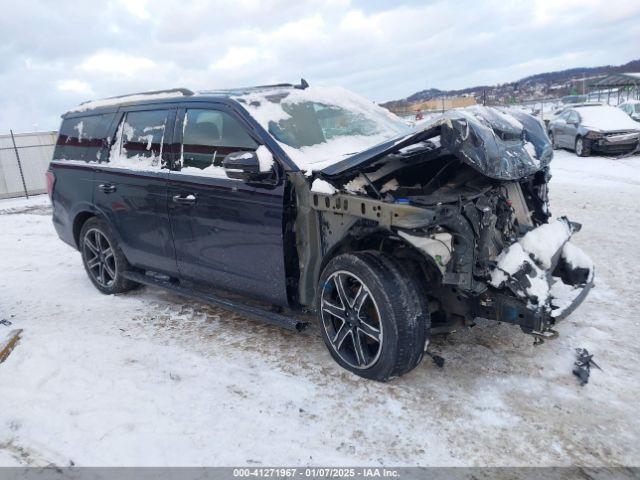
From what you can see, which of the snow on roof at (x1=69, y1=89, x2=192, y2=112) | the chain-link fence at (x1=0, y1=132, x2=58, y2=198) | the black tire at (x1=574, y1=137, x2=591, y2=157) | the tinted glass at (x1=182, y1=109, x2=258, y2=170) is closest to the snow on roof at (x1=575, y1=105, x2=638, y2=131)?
the black tire at (x1=574, y1=137, x2=591, y2=157)

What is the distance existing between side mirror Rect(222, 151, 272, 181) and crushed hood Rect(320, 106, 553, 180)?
0.44 meters

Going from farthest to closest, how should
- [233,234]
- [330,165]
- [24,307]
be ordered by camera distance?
[24,307]
[233,234]
[330,165]

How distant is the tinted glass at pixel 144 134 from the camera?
177 inches

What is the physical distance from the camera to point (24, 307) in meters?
5.21

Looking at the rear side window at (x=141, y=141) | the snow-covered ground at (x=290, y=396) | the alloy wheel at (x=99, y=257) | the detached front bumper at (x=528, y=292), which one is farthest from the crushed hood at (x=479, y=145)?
the alloy wheel at (x=99, y=257)


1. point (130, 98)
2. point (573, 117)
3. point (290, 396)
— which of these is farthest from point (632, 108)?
point (290, 396)

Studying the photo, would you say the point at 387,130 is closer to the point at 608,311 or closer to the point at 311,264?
the point at 311,264

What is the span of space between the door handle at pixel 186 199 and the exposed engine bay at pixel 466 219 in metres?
1.16

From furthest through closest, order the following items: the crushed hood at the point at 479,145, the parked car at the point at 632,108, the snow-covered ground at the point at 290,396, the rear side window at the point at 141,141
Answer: the parked car at the point at 632,108 < the rear side window at the point at 141,141 < the crushed hood at the point at 479,145 < the snow-covered ground at the point at 290,396

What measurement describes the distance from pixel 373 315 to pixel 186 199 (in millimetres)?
1830

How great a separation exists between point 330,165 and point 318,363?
1.39m

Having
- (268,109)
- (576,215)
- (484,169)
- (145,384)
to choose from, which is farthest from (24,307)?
(576,215)

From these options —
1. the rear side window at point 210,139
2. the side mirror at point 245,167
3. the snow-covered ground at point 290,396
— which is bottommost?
the snow-covered ground at point 290,396

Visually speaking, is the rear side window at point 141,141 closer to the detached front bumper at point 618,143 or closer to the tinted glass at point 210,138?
the tinted glass at point 210,138
